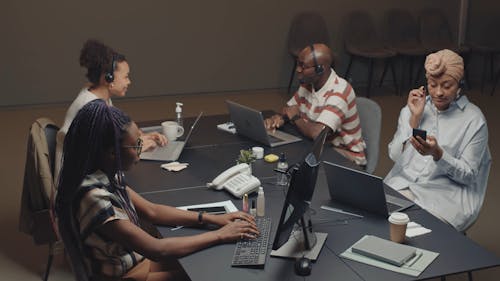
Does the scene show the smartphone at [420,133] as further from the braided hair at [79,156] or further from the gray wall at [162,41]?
the gray wall at [162,41]

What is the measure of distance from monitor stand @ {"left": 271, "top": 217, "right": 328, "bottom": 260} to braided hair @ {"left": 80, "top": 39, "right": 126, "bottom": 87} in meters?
1.76

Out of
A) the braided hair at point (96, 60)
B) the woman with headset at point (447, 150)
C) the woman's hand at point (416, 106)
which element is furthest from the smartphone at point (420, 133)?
the braided hair at point (96, 60)

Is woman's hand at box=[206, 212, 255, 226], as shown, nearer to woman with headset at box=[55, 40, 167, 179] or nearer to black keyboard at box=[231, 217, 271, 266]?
black keyboard at box=[231, 217, 271, 266]

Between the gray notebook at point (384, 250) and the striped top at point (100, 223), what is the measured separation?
33.5 inches

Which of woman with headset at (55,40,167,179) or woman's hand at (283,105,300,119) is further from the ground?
woman with headset at (55,40,167,179)

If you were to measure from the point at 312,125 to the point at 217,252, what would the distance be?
1.59 metres

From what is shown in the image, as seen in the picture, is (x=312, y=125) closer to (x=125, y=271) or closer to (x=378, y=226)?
(x=378, y=226)

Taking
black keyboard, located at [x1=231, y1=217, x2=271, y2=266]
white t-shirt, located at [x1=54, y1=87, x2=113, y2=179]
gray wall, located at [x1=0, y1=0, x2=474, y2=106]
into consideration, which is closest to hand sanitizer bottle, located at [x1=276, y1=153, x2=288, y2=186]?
black keyboard, located at [x1=231, y1=217, x2=271, y2=266]

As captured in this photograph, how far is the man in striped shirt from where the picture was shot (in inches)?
151

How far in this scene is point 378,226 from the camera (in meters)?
2.64

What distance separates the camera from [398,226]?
2457mm

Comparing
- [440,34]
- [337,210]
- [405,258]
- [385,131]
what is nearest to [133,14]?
[385,131]

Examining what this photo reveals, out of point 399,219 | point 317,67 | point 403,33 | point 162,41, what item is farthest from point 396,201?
point 403,33

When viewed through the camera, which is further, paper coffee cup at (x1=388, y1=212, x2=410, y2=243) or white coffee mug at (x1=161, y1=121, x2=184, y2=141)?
white coffee mug at (x1=161, y1=121, x2=184, y2=141)
